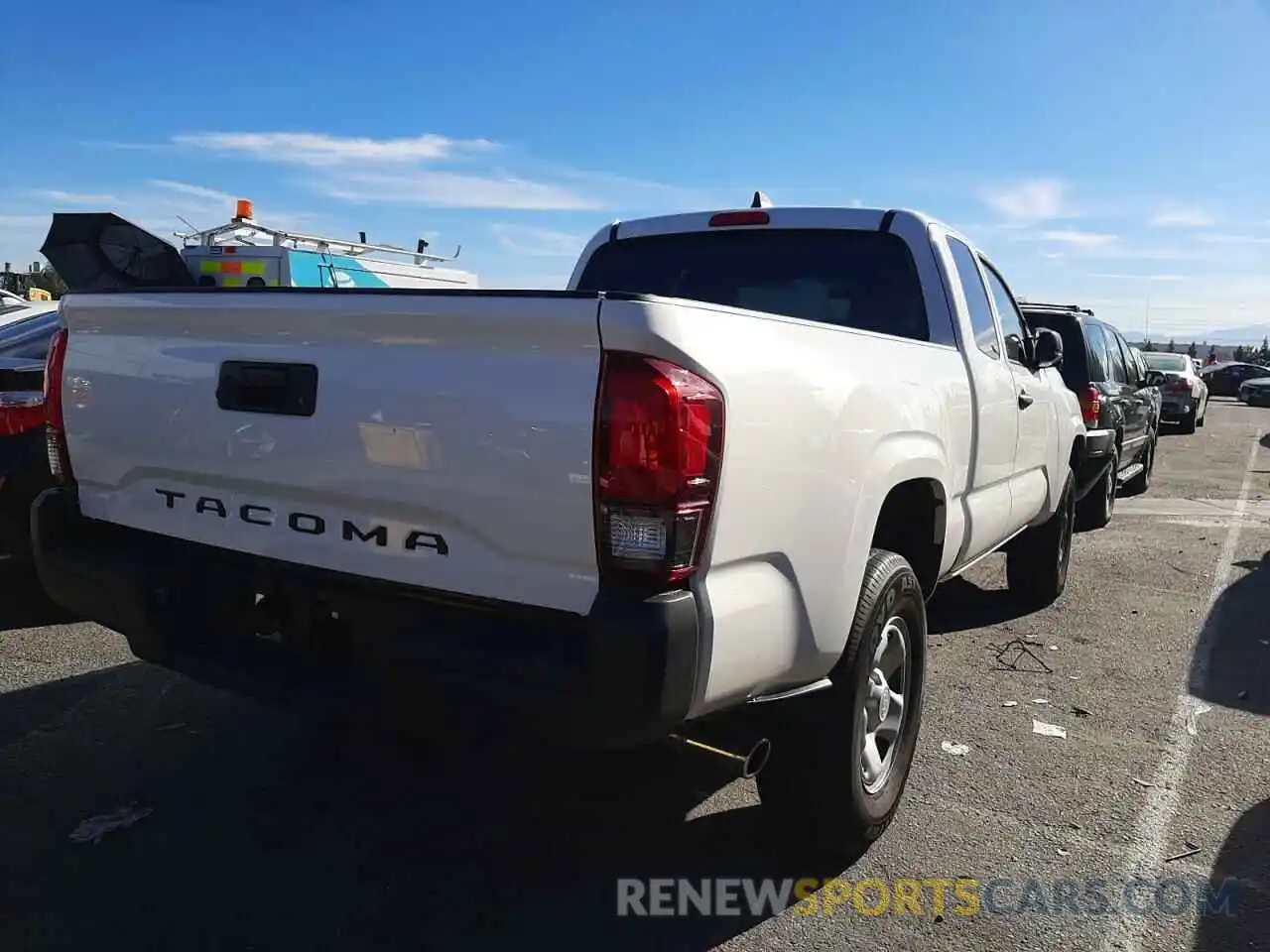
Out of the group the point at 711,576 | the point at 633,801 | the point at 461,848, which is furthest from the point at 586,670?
the point at 633,801

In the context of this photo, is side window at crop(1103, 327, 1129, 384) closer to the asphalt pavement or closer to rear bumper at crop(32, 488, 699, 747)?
the asphalt pavement

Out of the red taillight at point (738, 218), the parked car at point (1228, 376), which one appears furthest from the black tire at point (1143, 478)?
the parked car at point (1228, 376)

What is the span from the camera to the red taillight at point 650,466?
234cm

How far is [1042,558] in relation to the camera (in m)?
6.41

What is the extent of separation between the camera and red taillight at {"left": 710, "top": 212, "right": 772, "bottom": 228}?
4.68m

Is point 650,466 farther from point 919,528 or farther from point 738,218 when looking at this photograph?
point 738,218

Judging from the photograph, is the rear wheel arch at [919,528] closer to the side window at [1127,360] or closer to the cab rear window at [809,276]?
the cab rear window at [809,276]

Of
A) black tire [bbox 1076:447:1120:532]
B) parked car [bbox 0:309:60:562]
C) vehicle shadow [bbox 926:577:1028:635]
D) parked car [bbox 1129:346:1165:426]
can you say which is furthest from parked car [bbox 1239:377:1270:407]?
parked car [bbox 0:309:60:562]

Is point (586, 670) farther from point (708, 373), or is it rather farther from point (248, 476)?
point (248, 476)

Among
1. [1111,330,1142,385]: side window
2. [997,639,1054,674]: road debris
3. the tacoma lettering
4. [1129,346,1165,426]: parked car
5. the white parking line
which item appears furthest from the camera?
[1129,346,1165,426]: parked car

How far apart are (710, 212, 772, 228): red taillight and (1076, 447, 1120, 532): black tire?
5715mm

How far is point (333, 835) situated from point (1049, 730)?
9.47 ft

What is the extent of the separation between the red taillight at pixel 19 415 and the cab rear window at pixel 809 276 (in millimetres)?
3143

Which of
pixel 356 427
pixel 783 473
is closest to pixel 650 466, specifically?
pixel 783 473
